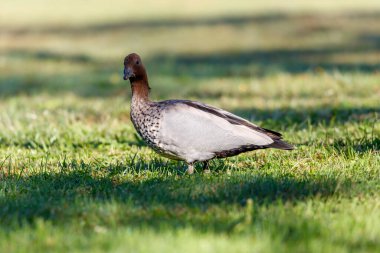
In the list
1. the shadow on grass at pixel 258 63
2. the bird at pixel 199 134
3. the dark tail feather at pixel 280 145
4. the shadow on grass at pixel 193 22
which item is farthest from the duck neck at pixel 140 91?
the shadow on grass at pixel 193 22

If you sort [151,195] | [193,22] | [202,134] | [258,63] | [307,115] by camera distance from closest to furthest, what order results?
[151,195]
[202,134]
[307,115]
[258,63]
[193,22]

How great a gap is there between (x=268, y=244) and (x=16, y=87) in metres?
10.9

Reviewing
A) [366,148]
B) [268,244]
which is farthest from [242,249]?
[366,148]

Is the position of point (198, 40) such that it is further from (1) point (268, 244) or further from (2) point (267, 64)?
(1) point (268, 244)

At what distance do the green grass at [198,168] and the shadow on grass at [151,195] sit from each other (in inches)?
0.6

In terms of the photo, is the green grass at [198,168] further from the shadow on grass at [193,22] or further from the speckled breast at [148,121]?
the shadow on grass at [193,22]

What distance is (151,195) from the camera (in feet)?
17.7

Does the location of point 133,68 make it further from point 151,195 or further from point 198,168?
point 151,195

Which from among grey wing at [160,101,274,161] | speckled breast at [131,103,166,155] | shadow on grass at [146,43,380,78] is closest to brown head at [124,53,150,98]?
speckled breast at [131,103,166,155]

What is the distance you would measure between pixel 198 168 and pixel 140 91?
822 mm

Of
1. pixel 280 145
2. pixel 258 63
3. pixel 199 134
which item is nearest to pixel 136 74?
pixel 199 134

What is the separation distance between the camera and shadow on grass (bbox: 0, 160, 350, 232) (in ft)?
16.1

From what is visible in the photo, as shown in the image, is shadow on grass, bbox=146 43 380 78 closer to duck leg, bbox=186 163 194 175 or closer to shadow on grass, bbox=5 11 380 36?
shadow on grass, bbox=5 11 380 36

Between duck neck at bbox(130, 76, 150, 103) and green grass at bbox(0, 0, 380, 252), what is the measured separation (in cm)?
57
